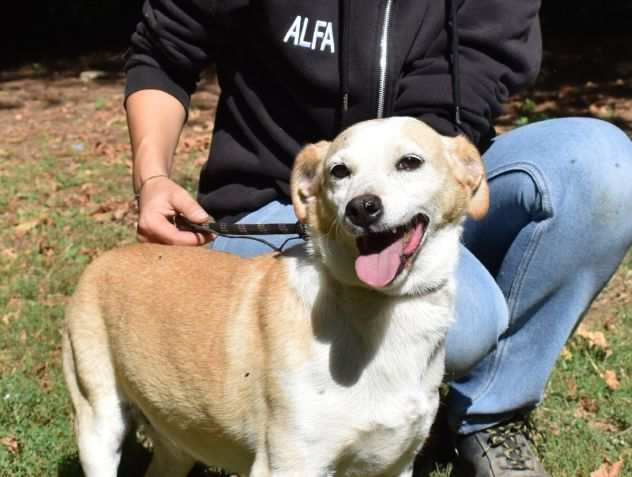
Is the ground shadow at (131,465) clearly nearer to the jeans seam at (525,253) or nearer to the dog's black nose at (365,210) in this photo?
the jeans seam at (525,253)

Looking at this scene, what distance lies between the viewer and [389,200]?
233 centimetres

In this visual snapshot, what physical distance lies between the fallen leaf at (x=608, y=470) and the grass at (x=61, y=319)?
0.03 m

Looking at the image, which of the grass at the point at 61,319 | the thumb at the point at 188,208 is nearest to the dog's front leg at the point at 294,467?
the thumb at the point at 188,208

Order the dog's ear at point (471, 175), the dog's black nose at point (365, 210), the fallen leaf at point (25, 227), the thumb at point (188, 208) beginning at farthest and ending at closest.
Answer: the fallen leaf at point (25, 227) < the thumb at point (188, 208) < the dog's ear at point (471, 175) < the dog's black nose at point (365, 210)

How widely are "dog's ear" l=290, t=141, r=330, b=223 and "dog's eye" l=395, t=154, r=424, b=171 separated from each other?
26 centimetres

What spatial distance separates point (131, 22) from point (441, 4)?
36.5ft

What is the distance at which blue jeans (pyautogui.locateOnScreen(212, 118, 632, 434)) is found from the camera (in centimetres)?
302

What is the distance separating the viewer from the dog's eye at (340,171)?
250 centimetres

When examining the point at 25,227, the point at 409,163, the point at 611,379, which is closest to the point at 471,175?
the point at 409,163

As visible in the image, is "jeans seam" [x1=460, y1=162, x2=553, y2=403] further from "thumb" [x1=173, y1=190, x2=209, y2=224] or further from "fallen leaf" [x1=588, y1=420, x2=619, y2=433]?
A: "thumb" [x1=173, y1=190, x2=209, y2=224]

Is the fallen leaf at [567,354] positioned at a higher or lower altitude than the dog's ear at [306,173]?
lower

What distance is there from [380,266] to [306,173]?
45cm

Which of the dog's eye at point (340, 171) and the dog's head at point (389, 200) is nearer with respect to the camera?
the dog's head at point (389, 200)

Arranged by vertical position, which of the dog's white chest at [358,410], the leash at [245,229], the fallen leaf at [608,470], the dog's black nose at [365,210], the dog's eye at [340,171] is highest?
the dog's black nose at [365,210]
